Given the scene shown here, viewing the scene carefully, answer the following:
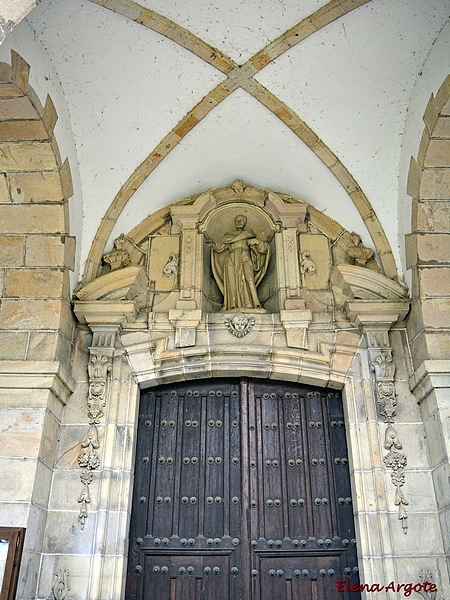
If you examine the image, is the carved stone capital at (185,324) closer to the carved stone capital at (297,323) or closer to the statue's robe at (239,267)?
the statue's robe at (239,267)

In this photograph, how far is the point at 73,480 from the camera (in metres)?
4.24

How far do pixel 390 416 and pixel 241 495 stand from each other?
1.23m

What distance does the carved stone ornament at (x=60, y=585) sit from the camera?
387 centimetres

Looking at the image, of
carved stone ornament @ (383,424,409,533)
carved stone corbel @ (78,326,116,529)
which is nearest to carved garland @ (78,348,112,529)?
carved stone corbel @ (78,326,116,529)

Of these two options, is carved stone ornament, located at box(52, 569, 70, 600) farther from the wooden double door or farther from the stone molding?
the stone molding

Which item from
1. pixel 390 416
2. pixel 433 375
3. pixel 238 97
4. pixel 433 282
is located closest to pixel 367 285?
pixel 433 282

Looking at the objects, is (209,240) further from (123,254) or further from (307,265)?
(307,265)

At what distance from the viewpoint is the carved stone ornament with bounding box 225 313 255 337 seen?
470cm

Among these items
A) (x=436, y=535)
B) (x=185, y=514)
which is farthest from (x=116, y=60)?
(x=436, y=535)

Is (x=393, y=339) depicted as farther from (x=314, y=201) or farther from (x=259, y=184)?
(x=259, y=184)

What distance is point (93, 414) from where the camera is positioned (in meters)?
4.42

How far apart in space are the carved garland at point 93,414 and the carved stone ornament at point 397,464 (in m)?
2.05

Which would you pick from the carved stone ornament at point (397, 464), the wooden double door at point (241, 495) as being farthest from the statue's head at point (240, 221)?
the carved stone ornament at point (397, 464)

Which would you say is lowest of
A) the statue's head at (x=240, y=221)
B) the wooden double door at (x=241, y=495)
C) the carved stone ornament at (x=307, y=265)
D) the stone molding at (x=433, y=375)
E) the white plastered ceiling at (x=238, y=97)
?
the wooden double door at (x=241, y=495)
